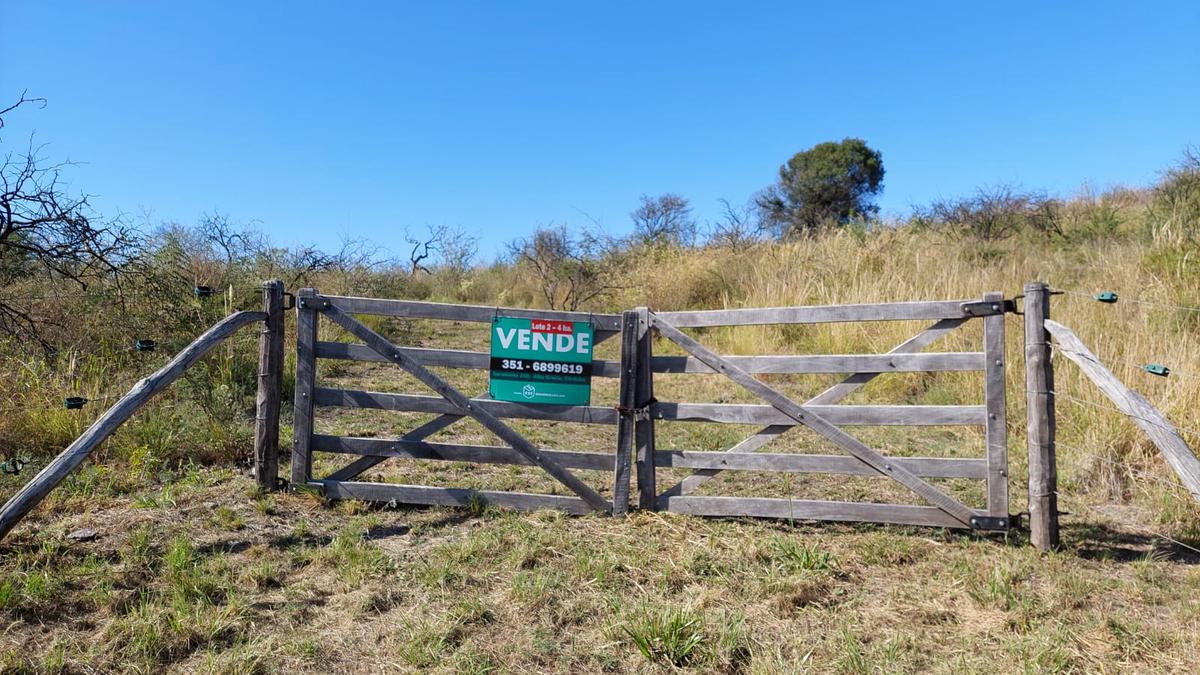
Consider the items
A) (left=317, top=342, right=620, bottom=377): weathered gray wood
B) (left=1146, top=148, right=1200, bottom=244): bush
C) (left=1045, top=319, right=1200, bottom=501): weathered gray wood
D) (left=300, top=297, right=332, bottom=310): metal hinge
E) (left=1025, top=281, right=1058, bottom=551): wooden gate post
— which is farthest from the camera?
(left=1146, top=148, right=1200, bottom=244): bush

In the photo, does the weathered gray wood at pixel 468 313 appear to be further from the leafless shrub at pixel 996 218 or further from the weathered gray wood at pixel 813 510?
the leafless shrub at pixel 996 218

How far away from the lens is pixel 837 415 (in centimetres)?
482

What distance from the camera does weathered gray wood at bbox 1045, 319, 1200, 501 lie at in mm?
3520

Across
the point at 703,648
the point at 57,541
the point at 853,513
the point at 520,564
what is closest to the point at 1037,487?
the point at 853,513

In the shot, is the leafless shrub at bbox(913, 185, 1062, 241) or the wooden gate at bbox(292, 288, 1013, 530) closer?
the wooden gate at bbox(292, 288, 1013, 530)

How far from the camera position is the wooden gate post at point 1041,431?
14.3 ft

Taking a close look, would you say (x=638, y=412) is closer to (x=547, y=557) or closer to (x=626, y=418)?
(x=626, y=418)

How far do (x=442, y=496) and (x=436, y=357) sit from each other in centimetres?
104

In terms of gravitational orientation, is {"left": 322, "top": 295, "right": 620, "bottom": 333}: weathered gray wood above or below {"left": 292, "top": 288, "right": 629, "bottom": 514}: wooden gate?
above

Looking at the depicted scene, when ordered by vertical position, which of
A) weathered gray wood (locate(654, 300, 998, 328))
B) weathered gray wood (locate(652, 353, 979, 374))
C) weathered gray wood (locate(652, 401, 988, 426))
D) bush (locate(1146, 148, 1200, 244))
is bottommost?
weathered gray wood (locate(652, 401, 988, 426))

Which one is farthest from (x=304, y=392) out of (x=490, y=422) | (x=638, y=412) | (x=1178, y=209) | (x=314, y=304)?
(x=1178, y=209)

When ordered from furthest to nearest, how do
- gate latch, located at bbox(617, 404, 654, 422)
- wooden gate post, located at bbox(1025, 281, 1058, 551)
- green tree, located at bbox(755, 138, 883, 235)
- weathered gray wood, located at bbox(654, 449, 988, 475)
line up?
green tree, located at bbox(755, 138, 883, 235) → gate latch, located at bbox(617, 404, 654, 422) → weathered gray wood, located at bbox(654, 449, 988, 475) → wooden gate post, located at bbox(1025, 281, 1058, 551)

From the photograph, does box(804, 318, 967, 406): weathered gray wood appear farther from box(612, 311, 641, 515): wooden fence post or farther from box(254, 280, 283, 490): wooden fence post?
box(254, 280, 283, 490): wooden fence post

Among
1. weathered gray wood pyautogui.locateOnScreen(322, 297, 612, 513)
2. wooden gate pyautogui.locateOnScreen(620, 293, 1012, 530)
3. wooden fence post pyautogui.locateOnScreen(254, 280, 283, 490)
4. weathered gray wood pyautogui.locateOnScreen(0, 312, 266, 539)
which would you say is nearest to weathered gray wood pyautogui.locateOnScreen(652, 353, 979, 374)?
wooden gate pyautogui.locateOnScreen(620, 293, 1012, 530)
